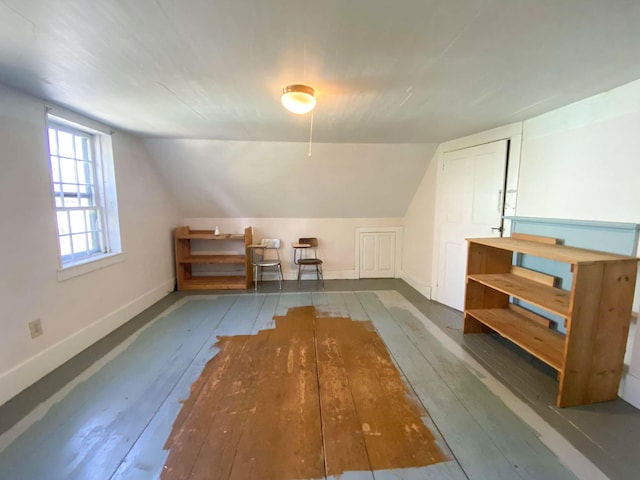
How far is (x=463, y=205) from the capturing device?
10.6 ft

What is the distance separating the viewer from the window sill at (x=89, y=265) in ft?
7.67

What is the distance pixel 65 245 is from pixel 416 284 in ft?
13.2

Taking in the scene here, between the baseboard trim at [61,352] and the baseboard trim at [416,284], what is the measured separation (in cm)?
352

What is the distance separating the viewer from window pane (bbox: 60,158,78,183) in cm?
250

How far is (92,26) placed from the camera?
1.22m

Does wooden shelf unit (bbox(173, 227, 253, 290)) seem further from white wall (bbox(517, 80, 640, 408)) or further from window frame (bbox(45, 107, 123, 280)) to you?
white wall (bbox(517, 80, 640, 408))

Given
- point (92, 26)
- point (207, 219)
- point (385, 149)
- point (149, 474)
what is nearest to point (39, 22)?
point (92, 26)

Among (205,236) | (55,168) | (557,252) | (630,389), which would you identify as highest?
(55,168)

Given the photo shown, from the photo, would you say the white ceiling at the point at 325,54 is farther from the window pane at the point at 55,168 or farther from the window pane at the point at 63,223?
the window pane at the point at 63,223

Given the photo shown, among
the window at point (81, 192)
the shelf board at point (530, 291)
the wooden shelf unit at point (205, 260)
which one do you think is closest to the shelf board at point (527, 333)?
the shelf board at point (530, 291)

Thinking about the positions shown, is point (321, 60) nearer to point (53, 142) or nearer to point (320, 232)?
point (53, 142)

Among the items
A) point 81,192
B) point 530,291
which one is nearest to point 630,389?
point 530,291

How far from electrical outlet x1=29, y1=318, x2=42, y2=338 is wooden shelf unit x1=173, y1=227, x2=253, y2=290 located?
6.62ft

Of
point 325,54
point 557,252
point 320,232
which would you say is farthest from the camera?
point 320,232
